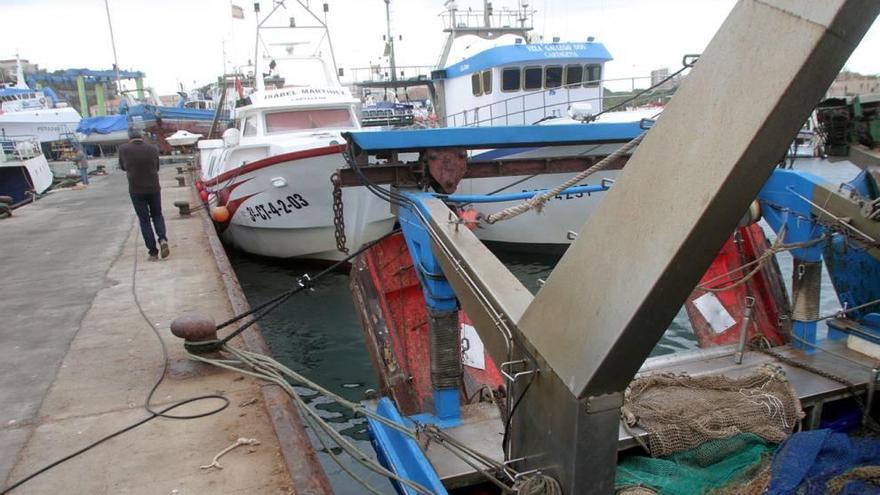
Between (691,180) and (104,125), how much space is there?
4901cm

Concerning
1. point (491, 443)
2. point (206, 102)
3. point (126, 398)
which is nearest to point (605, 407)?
point (491, 443)

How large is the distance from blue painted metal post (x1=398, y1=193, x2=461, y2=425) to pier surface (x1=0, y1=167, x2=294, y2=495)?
3.29ft

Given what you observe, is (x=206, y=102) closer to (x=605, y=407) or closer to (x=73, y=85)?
(x=73, y=85)

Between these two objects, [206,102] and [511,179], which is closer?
[511,179]

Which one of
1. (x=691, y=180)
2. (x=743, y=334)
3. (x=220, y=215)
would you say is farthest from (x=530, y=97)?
(x=691, y=180)

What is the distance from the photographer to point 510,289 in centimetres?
245

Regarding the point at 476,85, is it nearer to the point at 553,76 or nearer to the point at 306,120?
the point at 553,76

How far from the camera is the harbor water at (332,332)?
6.30 meters

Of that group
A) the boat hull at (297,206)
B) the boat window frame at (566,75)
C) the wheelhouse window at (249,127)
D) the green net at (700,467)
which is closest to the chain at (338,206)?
the green net at (700,467)

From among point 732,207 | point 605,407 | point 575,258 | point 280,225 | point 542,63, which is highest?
point 542,63

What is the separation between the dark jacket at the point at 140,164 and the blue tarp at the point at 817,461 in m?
7.09

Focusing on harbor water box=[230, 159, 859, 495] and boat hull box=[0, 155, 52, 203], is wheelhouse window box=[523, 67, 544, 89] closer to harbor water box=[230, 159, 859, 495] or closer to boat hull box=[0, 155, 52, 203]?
harbor water box=[230, 159, 859, 495]

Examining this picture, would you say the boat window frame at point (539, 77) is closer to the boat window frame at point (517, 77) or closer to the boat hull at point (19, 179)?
the boat window frame at point (517, 77)

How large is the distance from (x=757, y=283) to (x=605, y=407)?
417 centimetres
